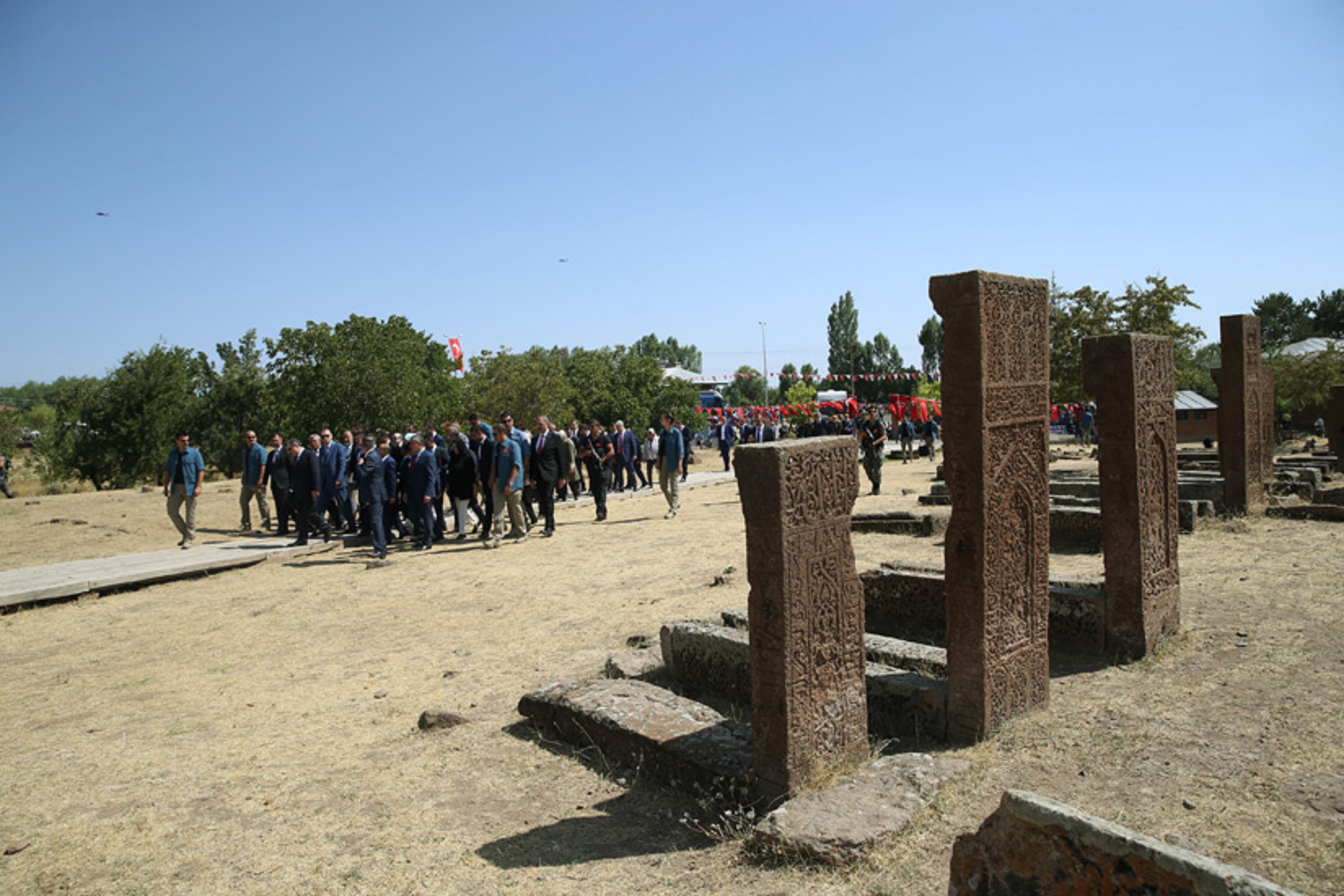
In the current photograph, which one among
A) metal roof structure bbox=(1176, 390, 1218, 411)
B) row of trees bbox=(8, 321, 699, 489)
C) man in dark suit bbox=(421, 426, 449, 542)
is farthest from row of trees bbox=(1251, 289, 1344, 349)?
man in dark suit bbox=(421, 426, 449, 542)

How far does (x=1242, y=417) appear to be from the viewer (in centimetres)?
1136

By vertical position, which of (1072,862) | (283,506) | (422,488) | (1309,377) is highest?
(1309,377)

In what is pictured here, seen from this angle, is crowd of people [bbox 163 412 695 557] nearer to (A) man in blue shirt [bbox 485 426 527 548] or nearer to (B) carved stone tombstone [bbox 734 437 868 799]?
(A) man in blue shirt [bbox 485 426 527 548]

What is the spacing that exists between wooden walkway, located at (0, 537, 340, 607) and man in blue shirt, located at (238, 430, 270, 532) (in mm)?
1198

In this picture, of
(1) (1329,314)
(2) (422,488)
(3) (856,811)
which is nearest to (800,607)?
(3) (856,811)

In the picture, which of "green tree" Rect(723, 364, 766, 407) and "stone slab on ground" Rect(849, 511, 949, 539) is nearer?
"stone slab on ground" Rect(849, 511, 949, 539)

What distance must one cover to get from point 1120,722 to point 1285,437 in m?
28.3

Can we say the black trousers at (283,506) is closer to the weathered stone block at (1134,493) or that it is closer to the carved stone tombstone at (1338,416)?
the weathered stone block at (1134,493)

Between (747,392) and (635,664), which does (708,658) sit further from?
(747,392)

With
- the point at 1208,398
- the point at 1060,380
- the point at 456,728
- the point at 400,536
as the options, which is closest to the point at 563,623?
the point at 456,728

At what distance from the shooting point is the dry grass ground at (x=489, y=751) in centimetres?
387

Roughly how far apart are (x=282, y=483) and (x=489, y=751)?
1061cm

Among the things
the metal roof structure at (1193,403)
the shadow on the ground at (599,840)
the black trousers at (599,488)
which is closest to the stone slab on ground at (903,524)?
the black trousers at (599,488)

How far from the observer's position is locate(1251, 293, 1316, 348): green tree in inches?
1876
